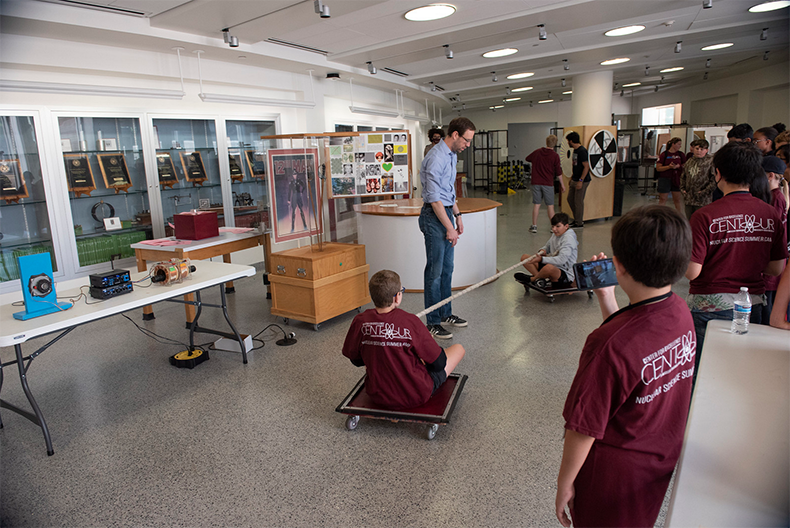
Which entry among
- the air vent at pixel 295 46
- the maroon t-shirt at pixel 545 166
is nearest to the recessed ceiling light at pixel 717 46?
the maroon t-shirt at pixel 545 166

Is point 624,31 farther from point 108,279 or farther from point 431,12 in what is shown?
point 108,279

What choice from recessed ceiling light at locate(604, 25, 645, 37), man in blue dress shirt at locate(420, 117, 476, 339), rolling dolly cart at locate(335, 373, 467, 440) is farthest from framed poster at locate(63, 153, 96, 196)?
recessed ceiling light at locate(604, 25, 645, 37)

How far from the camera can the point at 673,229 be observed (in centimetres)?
115

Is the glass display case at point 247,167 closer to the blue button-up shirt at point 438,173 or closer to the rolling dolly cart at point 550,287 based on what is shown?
the blue button-up shirt at point 438,173

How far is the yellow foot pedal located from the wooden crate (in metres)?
0.94

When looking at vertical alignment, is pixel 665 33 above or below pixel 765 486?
above

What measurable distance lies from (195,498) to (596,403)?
6.91 ft

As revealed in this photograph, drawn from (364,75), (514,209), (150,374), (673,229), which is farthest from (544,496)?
(514,209)

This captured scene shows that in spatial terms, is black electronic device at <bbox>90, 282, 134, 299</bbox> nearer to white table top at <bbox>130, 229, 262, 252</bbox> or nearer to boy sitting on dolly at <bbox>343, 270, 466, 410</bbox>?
white table top at <bbox>130, 229, 262, 252</bbox>

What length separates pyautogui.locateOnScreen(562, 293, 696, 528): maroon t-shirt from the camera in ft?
3.90

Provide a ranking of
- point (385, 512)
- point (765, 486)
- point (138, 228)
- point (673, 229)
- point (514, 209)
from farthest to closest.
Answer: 1. point (514, 209)
2. point (138, 228)
3. point (385, 512)
4. point (765, 486)
5. point (673, 229)

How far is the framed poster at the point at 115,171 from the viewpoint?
5.77m

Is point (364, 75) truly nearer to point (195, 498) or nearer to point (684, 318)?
point (195, 498)

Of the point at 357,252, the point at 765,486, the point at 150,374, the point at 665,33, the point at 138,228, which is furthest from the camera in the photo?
the point at 665,33
